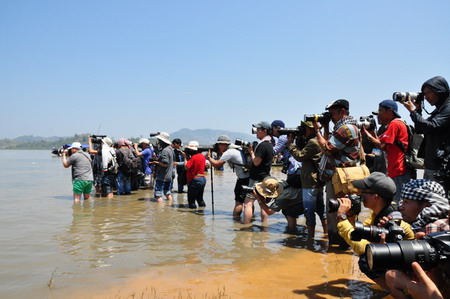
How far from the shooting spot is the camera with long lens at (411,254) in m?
2.47

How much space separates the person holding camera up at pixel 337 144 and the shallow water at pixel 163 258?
0.87 metres

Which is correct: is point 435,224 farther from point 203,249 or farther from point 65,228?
point 65,228

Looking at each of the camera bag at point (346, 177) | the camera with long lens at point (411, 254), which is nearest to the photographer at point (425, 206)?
the camera with long lens at point (411, 254)

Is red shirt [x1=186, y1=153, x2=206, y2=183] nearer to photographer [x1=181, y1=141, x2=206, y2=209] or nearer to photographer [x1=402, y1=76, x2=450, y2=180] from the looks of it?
photographer [x1=181, y1=141, x2=206, y2=209]

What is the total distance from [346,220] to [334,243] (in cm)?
196

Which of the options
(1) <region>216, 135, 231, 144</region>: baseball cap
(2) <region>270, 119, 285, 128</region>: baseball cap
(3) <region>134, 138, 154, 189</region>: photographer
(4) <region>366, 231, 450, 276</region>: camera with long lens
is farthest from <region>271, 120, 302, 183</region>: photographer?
(3) <region>134, 138, 154, 189</region>: photographer

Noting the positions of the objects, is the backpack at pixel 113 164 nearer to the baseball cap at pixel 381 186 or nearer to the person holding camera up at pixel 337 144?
the person holding camera up at pixel 337 144

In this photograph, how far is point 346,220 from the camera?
395cm

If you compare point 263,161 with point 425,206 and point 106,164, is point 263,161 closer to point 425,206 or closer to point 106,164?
point 425,206

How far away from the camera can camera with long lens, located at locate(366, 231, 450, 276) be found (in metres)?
2.47

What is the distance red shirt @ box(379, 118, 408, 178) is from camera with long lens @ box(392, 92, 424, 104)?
66cm

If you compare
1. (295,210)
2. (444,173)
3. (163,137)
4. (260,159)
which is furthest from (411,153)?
(163,137)

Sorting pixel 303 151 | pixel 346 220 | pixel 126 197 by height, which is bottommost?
pixel 126 197

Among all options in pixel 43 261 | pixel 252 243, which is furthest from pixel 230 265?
pixel 43 261
